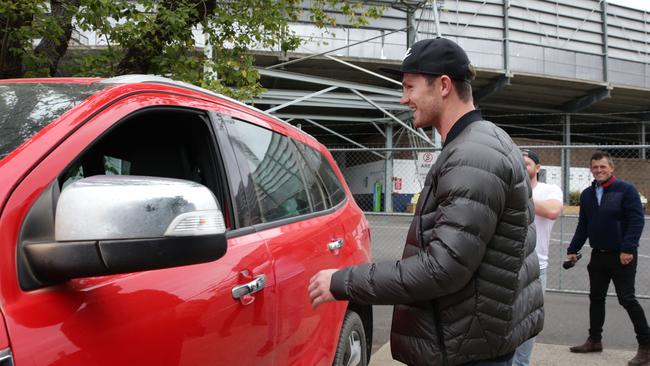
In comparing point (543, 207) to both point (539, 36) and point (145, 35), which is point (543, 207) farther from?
point (539, 36)

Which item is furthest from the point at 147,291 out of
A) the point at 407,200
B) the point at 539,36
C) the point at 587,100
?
the point at 587,100

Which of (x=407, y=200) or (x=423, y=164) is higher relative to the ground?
(x=423, y=164)

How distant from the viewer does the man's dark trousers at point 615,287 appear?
15.5ft

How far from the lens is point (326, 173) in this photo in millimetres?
3648

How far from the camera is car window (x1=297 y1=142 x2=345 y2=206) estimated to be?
11.1 feet

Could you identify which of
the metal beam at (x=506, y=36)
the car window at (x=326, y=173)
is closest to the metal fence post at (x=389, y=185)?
the car window at (x=326, y=173)

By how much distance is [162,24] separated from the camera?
18.0 feet

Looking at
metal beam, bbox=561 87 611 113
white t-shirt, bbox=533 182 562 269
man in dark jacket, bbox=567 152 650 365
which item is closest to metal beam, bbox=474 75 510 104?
metal beam, bbox=561 87 611 113

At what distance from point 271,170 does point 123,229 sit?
1555 millimetres

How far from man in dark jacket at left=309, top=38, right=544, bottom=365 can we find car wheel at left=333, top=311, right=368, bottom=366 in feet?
4.58

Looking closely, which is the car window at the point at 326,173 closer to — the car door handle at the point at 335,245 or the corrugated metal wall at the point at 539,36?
the car door handle at the point at 335,245

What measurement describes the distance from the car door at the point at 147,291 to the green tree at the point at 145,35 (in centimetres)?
326

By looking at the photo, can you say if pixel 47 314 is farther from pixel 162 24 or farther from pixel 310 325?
pixel 162 24

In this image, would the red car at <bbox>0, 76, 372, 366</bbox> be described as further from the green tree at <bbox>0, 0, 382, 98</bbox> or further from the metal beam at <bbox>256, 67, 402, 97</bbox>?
the metal beam at <bbox>256, 67, 402, 97</bbox>
